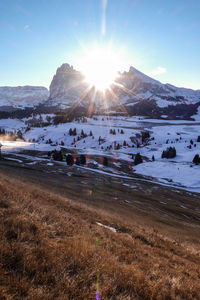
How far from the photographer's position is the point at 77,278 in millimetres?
3752

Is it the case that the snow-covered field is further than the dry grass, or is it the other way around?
the snow-covered field

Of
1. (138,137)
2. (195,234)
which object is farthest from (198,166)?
(138,137)

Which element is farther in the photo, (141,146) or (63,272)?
(141,146)

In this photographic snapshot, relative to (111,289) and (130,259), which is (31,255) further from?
(130,259)

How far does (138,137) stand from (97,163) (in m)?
62.6

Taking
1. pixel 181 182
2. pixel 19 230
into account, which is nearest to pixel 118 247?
pixel 19 230

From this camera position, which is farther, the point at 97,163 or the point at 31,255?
the point at 97,163

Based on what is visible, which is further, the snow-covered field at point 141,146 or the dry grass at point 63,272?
the snow-covered field at point 141,146

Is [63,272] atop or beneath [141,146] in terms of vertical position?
atop

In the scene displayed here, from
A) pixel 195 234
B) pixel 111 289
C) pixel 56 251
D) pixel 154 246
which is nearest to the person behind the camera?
pixel 111 289

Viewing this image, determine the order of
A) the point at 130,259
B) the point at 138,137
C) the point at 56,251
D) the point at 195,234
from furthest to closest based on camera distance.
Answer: the point at 138,137 < the point at 195,234 < the point at 130,259 < the point at 56,251

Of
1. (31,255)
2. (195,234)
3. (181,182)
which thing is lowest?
(181,182)

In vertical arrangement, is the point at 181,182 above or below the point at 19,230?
below

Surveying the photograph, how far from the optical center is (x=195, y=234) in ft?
50.1
